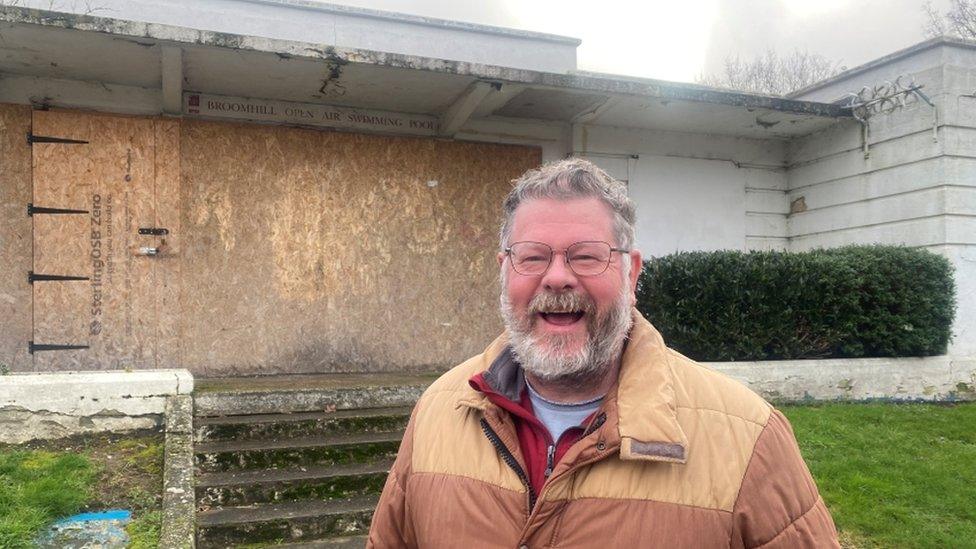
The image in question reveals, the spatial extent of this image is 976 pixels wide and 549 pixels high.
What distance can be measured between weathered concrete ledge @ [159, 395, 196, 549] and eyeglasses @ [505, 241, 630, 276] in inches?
125

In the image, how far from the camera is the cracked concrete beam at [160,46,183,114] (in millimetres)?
6379

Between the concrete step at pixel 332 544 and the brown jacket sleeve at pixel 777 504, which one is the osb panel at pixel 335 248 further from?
the brown jacket sleeve at pixel 777 504

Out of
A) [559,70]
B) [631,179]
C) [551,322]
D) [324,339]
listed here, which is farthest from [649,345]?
[559,70]

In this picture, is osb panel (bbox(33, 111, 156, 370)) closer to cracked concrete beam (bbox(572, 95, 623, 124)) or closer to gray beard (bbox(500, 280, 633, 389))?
cracked concrete beam (bbox(572, 95, 623, 124))

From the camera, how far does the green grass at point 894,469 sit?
4.47m

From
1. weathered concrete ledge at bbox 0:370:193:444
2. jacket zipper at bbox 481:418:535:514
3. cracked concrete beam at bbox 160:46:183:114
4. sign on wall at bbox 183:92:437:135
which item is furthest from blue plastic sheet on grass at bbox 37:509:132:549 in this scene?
sign on wall at bbox 183:92:437:135

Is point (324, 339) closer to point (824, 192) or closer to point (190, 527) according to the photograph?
point (190, 527)

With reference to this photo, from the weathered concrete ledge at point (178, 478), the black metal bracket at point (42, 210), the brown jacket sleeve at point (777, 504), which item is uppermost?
the black metal bracket at point (42, 210)

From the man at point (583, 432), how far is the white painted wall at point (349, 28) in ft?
27.2

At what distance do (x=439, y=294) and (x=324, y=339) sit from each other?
138cm

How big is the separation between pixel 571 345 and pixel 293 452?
4056 millimetres

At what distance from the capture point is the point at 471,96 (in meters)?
7.34

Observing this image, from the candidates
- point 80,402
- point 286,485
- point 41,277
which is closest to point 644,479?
point 286,485

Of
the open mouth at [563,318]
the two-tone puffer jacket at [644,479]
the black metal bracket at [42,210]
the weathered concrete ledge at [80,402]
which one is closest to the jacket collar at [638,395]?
the two-tone puffer jacket at [644,479]
